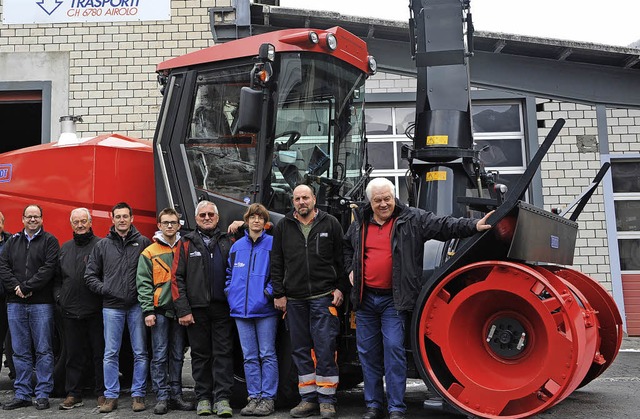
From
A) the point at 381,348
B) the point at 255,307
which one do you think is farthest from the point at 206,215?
the point at 381,348

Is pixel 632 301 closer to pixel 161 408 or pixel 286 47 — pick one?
pixel 286 47

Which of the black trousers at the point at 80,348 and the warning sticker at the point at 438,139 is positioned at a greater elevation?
the warning sticker at the point at 438,139

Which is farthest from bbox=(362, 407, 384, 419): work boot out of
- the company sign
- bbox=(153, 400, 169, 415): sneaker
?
the company sign

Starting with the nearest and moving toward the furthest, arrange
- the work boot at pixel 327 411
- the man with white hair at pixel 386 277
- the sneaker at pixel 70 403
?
the man with white hair at pixel 386 277 < the work boot at pixel 327 411 < the sneaker at pixel 70 403

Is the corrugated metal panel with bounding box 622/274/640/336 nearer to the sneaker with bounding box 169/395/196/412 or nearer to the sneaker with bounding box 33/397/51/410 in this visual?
the sneaker with bounding box 169/395/196/412

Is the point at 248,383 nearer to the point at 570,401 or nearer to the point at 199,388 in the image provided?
the point at 199,388

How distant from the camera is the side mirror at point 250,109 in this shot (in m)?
5.85

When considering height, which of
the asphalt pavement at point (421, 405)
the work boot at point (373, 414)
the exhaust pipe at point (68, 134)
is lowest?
the asphalt pavement at point (421, 405)

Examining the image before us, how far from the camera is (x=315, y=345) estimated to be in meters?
5.80

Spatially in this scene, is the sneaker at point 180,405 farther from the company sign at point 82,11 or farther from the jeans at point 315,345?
the company sign at point 82,11

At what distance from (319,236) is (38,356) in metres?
2.78

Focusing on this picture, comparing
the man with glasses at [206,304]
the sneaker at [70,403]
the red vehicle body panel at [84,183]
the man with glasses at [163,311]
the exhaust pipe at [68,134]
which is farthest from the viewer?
the exhaust pipe at [68,134]

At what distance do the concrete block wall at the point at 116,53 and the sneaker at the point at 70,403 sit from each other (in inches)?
257

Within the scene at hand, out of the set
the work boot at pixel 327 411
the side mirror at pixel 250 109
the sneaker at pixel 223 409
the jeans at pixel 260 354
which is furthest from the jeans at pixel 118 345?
the side mirror at pixel 250 109
